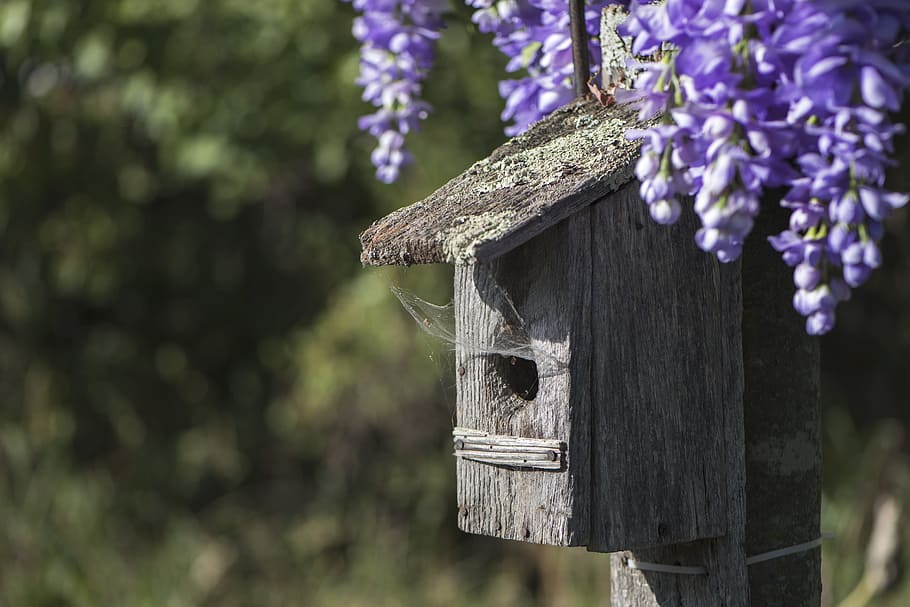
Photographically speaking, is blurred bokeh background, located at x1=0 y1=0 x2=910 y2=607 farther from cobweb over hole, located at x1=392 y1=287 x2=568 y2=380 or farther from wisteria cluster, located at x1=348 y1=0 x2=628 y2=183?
cobweb over hole, located at x1=392 y1=287 x2=568 y2=380

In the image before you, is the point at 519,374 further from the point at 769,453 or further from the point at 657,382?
the point at 769,453

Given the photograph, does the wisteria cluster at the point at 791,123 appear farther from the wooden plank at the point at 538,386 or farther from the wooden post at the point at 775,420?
the wooden post at the point at 775,420

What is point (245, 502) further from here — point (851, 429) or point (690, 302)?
point (690, 302)

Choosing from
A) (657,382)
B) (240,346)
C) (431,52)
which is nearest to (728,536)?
(657,382)

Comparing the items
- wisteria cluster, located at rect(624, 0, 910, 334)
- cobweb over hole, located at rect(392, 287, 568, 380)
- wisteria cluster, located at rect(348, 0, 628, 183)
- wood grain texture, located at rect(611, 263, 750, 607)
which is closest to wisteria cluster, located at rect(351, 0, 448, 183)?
wisteria cluster, located at rect(348, 0, 628, 183)

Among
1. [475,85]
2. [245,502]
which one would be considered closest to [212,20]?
[475,85]

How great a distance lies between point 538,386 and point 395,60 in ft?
2.11

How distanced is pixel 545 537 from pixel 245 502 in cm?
416

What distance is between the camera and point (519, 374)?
176 cm

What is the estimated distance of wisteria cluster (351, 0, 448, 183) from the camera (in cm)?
187

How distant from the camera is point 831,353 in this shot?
476cm

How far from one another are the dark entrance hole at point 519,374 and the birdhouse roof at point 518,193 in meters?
0.27

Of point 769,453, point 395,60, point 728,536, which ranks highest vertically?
point 395,60

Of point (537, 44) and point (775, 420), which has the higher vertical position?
point (537, 44)
